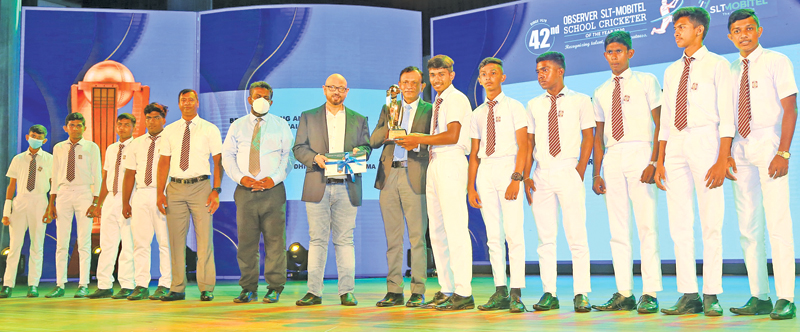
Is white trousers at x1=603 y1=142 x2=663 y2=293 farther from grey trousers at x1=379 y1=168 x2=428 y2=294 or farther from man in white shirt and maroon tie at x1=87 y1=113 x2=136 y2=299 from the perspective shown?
man in white shirt and maroon tie at x1=87 y1=113 x2=136 y2=299

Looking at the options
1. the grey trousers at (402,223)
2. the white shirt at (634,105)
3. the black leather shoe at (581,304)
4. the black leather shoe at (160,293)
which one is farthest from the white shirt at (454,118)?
the black leather shoe at (160,293)

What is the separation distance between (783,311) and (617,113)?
1.33 m

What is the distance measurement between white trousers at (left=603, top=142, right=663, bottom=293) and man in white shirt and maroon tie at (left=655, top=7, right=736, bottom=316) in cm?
12

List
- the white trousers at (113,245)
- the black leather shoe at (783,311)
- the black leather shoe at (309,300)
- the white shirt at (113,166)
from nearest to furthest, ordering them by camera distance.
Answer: the black leather shoe at (783,311) < the black leather shoe at (309,300) < the white trousers at (113,245) < the white shirt at (113,166)

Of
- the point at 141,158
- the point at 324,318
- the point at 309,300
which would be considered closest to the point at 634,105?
the point at 324,318

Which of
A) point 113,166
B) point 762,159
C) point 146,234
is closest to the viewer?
point 762,159

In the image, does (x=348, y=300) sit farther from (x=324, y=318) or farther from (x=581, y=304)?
(x=581, y=304)

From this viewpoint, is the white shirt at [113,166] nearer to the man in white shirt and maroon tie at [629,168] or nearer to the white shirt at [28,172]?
the white shirt at [28,172]

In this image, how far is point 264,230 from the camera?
4.82m

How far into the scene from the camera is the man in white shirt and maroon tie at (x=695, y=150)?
3.48 meters

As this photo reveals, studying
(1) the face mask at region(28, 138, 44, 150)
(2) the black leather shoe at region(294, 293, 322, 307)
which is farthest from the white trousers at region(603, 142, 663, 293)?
(1) the face mask at region(28, 138, 44, 150)

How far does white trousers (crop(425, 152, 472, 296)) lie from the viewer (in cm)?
408

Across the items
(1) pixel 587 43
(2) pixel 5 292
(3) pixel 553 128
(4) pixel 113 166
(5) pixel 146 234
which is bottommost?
(2) pixel 5 292

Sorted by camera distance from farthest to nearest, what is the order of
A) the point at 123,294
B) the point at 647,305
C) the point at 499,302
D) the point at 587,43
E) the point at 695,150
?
the point at 587,43 < the point at 123,294 < the point at 499,302 < the point at 647,305 < the point at 695,150
